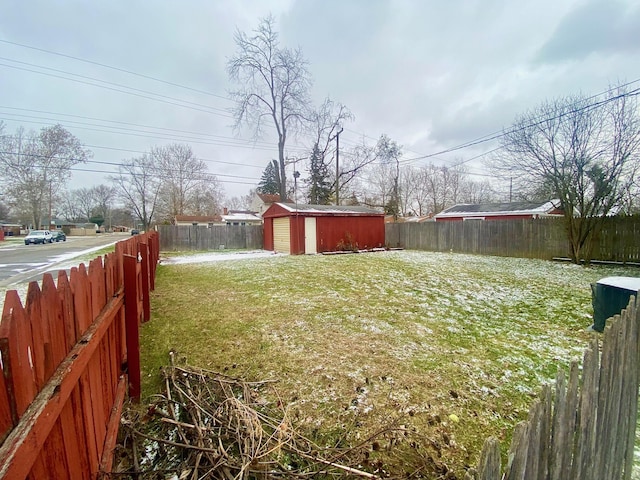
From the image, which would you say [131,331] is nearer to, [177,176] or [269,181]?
[177,176]

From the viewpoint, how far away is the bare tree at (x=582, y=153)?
32.8 feet

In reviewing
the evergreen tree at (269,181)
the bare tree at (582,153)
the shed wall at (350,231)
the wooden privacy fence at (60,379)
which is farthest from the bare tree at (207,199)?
the wooden privacy fence at (60,379)

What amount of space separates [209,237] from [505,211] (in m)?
20.4

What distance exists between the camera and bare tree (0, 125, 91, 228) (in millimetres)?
31114

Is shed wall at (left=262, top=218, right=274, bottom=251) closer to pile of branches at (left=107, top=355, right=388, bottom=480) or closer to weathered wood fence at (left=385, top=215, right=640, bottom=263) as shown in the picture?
weathered wood fence at (left=385, top=215, right=640, bottom=263)

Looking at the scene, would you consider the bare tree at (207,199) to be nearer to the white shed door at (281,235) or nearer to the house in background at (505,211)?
the white shed door at (281,235)

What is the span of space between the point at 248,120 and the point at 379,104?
1068 centimetres

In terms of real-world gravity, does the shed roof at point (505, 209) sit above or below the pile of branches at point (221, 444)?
above

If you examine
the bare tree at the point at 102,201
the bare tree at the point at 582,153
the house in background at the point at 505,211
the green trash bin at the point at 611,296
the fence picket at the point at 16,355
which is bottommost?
the green trash bin at the point at 611,296

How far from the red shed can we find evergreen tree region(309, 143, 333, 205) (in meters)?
12.5

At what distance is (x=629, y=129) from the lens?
9.90m

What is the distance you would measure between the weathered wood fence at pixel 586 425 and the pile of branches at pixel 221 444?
3.46ft

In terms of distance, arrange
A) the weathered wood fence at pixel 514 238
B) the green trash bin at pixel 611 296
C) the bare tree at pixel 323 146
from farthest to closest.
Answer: the bare tree at pixel 323 146 → the weathered wood fence at pixel 514 238 → the green trash bin at pixel 611 296

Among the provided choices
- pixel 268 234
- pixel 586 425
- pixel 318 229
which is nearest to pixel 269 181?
pixel 268 234
